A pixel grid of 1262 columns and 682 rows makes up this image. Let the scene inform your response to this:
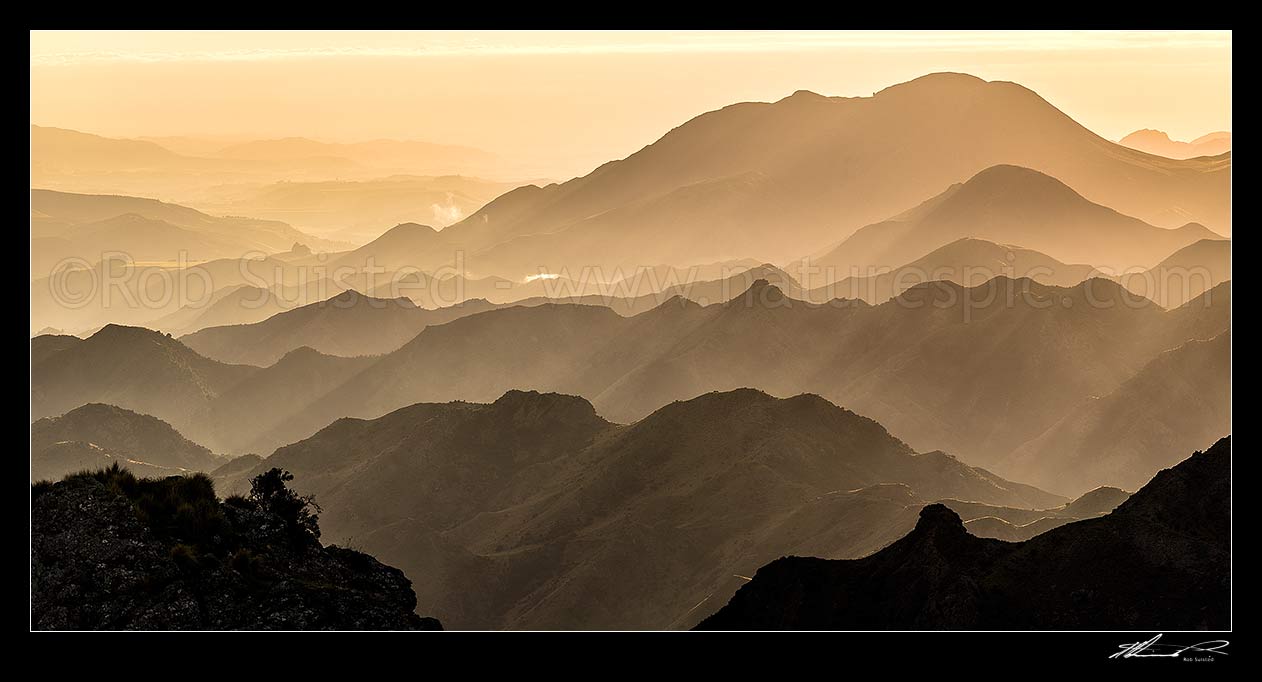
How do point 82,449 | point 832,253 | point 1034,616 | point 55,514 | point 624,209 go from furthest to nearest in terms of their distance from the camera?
point 624,209 < point 832,253 < point 82,449 < point 1034,616 < point 55,514

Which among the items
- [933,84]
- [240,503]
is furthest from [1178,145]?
[933,84]

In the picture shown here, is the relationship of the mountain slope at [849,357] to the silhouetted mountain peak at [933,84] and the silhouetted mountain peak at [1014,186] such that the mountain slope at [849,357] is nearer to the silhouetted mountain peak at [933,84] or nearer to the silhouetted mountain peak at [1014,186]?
the silhouetted mountain peak at [1014,186]

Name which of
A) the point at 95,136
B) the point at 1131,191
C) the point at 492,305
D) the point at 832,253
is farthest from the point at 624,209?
the point at 95,136

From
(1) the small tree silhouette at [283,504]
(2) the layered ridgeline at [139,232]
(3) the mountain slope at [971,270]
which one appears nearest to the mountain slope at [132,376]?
(2) the layered ridgeline at [139,232]

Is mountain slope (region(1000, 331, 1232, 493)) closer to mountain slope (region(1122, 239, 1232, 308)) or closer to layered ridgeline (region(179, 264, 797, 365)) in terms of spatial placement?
mountain slope (region(1122, 239, 1232, 308))

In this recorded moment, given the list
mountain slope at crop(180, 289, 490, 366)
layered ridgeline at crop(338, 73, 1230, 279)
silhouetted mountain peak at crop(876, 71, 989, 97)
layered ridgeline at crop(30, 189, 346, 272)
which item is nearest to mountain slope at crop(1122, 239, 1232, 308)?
layered ridgeline at crop(338, 73, 1230, 279)

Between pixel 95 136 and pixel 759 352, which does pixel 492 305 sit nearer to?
pixel 759 352
